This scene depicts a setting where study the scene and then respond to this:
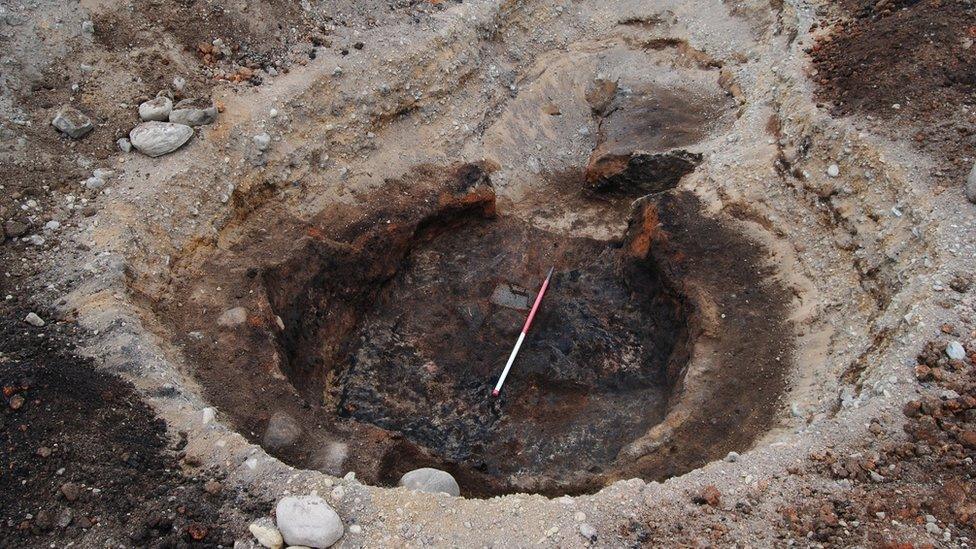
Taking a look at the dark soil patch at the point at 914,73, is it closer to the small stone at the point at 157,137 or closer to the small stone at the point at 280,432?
the small stone at the point at 280,432

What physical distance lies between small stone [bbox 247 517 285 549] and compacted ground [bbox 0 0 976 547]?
0.11m

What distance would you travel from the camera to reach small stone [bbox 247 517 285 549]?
4418 mm

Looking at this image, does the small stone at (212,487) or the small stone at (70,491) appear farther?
the small stone at (212,487)

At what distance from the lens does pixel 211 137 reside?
791 centimetres

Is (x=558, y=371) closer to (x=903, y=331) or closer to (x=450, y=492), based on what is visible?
(x=450, y=492)

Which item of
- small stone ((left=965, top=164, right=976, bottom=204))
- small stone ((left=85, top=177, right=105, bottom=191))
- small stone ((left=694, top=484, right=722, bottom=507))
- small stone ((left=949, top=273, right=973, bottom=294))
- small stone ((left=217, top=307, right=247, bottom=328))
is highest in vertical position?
small stone ((left=965, top=164, right=976, bottom=204))

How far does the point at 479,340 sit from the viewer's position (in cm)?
840

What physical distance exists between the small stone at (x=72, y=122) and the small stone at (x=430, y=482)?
18.4 ft

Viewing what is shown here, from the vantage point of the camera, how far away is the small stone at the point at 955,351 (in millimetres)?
5332

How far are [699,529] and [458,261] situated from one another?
545cm

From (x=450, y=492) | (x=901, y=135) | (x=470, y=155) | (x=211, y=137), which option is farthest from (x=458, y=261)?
(x=901, y=135)

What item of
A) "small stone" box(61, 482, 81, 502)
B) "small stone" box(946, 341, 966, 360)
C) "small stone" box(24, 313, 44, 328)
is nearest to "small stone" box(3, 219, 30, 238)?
"small stone" box(24, 313, 44, 328)

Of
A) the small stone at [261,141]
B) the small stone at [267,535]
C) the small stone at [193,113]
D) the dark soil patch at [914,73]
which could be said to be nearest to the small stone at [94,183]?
the small stone at [193,113]

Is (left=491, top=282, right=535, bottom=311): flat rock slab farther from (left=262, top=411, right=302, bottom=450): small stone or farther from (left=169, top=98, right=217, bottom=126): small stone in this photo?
(left=169, top=98, right=217, bottom=126): small stone
